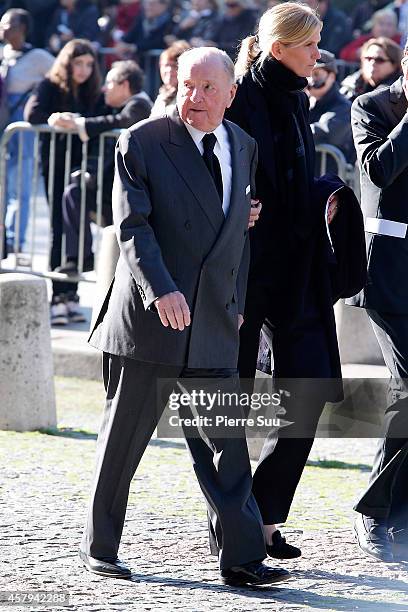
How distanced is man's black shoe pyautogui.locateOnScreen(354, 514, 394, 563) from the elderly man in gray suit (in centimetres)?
67

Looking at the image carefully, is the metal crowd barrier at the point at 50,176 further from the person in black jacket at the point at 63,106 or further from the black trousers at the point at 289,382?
the black trousers at the point at 289,382

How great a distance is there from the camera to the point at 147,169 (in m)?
4.63

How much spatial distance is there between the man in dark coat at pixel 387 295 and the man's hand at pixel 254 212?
0.53 meters

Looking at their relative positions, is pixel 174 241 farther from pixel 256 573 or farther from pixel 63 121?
pixel 63 121

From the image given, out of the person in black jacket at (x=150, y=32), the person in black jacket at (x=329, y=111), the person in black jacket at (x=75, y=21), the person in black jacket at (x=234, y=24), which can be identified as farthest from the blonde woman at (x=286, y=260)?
the person in black jacket at (x=75, y=21)

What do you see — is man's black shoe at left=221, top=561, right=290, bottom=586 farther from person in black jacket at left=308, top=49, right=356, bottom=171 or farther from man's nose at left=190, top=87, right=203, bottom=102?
person in black jacket at left=308, top=49, right=356, bottom=171

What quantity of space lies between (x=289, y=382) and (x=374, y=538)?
0.73m

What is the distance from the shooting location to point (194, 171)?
15.4 ft

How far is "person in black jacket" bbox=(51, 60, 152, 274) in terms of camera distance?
963cm

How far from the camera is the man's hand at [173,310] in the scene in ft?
14.7

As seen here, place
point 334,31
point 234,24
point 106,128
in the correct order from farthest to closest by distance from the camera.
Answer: point 234,24, point 334,31, point 106,128

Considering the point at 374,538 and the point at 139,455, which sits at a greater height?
the point at 139,455

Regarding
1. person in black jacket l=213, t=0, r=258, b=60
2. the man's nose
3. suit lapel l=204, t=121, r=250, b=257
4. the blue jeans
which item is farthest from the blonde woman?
person in black jacket l=213, t=0, r=258, b=60

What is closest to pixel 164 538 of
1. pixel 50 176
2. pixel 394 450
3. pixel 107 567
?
pixel 107 567
